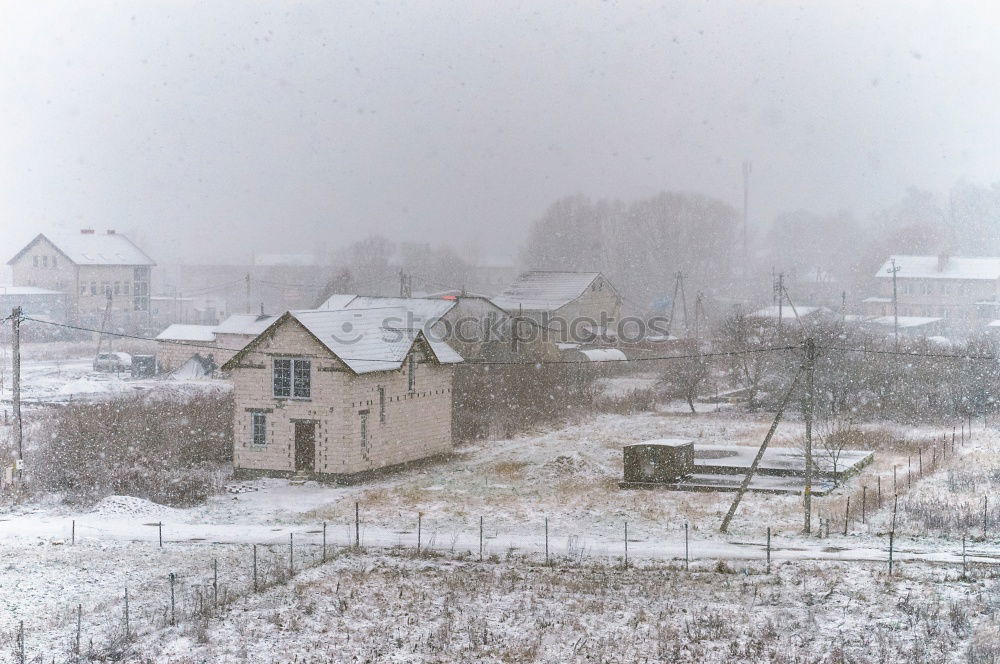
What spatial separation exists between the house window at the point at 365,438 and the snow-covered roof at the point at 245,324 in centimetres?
2927

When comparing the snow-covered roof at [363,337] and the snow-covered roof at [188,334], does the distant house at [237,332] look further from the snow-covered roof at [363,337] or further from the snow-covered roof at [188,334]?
the snow-covered roof at [363,337]

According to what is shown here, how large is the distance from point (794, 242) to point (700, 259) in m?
37.8

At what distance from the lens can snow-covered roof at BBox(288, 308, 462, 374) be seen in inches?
1378

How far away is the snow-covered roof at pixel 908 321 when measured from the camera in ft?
285

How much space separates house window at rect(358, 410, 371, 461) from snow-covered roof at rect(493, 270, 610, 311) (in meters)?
39.5

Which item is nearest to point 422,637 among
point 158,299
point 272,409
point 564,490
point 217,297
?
point 564,490

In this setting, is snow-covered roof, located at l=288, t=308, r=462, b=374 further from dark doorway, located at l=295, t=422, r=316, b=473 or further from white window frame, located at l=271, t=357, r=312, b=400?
dark doorway, located at l=295, t=422, r=316, b=473

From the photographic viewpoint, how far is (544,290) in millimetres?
78562

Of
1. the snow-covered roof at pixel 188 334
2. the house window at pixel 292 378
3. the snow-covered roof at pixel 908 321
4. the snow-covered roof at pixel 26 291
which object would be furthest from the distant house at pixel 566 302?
the snow-covered roof at pixel 26 291

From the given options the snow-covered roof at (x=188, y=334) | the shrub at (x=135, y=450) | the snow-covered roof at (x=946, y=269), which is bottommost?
the shrub at (x=135, y=450)

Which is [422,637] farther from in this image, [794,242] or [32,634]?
[794,242]

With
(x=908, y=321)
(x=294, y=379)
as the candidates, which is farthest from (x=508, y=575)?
(x=908, y=321)

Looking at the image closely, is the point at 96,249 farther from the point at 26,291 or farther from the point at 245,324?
the point at 245,324

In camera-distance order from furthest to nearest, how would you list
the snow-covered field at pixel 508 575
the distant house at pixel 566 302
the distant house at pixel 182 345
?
the distant house at pixel 566 302 → the distant house at pixel 182 345 → the snow-covered field at pixel 508 575
